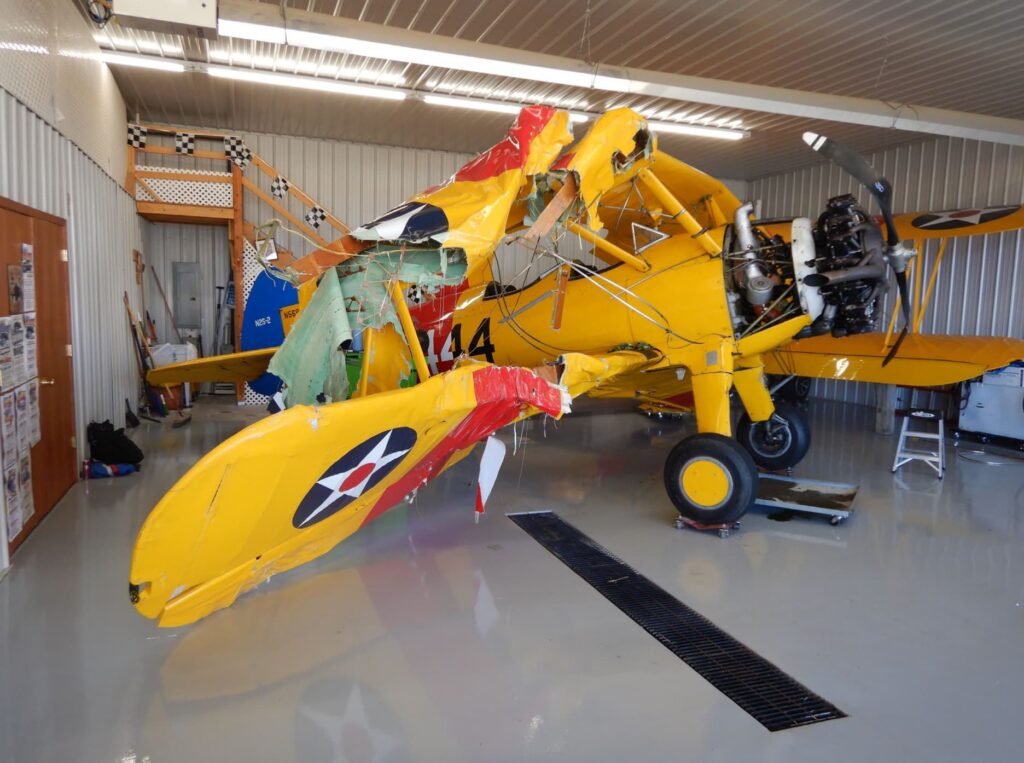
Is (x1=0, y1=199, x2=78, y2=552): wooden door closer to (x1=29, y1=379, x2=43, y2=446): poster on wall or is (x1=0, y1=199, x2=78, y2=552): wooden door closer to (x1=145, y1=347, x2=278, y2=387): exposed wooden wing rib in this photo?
(x1=29, y1=379, x2=43, y2=446): poster on wall

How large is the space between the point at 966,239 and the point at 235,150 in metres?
12.6

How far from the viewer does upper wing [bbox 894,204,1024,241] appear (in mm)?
7641

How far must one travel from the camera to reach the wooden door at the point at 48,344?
4.60 m

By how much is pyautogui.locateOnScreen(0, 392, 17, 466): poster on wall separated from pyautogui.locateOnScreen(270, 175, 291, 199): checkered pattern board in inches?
320

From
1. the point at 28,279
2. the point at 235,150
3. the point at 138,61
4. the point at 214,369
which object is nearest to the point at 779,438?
the point at 214,369

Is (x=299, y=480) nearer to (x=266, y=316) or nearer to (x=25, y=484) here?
(x=25, y=484)

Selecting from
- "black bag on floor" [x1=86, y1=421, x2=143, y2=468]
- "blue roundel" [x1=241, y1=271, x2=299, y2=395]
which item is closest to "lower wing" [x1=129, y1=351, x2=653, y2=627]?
"black bag on floor" [x1=86, y1=421, x2=143, y2=468]

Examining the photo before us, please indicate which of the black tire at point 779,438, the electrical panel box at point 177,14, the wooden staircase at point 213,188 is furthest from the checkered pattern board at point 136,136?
the black tire at point 779,438

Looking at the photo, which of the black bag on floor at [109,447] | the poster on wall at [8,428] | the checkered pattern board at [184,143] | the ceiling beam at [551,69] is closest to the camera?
the poster on wall at [8,428]

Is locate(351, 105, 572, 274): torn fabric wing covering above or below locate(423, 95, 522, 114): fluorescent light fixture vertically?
below

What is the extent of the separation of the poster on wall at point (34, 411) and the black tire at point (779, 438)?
20.7 feet

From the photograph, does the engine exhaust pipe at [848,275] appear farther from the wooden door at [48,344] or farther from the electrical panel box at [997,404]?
the wooden door at [48,344]

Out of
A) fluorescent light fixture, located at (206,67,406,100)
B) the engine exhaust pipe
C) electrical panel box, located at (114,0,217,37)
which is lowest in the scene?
the engine exhaust pipe

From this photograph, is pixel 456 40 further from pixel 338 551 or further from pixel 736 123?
pixel 736 123
